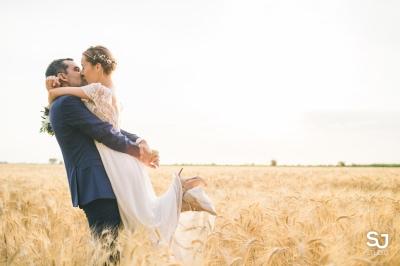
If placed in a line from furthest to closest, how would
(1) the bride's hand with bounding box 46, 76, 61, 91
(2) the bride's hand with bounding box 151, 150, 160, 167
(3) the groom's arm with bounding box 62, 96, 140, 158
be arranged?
(2) the bride's hand with bounding box 151, 150, 160, 167, (1) the bride's hand with bounding box 46, 76, 61, 91, (3) the groom's arm with bounding box 62, 96, 140, 158

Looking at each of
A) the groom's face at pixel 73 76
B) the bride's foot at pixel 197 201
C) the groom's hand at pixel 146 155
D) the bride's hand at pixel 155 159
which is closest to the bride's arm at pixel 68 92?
the groom's face at pixel 73 76

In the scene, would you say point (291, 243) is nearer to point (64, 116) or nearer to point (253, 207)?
point (253, 207)

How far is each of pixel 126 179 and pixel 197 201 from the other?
60cm

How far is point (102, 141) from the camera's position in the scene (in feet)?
7.70

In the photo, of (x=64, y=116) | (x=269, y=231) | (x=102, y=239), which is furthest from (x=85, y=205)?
(x=269, y=231)

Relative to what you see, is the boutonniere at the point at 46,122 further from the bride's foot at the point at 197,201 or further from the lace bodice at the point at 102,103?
the bride's foot at the point at 197,201

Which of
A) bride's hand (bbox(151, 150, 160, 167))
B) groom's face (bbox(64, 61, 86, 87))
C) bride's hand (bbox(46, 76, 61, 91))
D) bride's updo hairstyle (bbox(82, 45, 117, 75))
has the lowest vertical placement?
bride's hand (bbox(151, 150, 160, 167))

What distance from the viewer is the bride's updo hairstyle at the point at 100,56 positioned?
7.97 feet

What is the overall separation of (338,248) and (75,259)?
65.7 inches

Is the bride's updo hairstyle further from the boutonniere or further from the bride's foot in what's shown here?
the bride's foot

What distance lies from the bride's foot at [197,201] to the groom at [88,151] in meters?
0.45

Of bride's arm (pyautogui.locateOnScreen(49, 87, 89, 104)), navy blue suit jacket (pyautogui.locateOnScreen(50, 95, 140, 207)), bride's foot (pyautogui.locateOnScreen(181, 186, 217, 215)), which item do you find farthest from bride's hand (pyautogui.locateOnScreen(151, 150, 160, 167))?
bride's arm (pyautogui.locateOnScreen(49, 87, 89, 104))

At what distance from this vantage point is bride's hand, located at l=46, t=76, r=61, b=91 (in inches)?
98.1

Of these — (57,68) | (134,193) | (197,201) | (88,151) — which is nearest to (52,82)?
(57,68)
